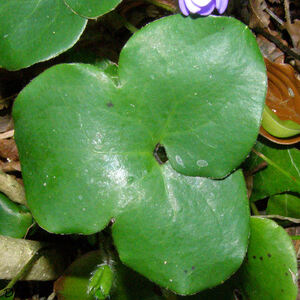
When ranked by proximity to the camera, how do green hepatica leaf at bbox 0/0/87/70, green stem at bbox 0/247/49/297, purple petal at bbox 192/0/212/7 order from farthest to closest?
green stem at bbox 0/247/49/297
green hepatica leaf at bbox 0/0/87/70
purple petal at bbox 192/0/212/7

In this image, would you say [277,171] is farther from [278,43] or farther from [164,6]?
[164,6]

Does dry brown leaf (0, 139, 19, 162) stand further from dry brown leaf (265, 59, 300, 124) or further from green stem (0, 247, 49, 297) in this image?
dry brown leaf (265, 59, 300, 124)

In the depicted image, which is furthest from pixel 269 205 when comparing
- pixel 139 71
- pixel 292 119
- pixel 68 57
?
pixel 68 57

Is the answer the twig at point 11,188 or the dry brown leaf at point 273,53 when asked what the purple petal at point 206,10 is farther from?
the twig at point 11,188

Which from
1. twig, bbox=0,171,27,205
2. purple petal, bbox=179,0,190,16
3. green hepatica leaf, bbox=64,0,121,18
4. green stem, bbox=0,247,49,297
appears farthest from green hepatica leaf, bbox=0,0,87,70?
green stem, bbox=0,247,49,297

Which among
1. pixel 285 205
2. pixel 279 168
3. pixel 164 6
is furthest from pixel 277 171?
pixel 164 6

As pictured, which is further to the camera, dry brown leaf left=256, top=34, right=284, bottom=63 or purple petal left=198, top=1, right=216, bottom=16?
dry brown leaf left=256, top=34, right=284, bottom=63
